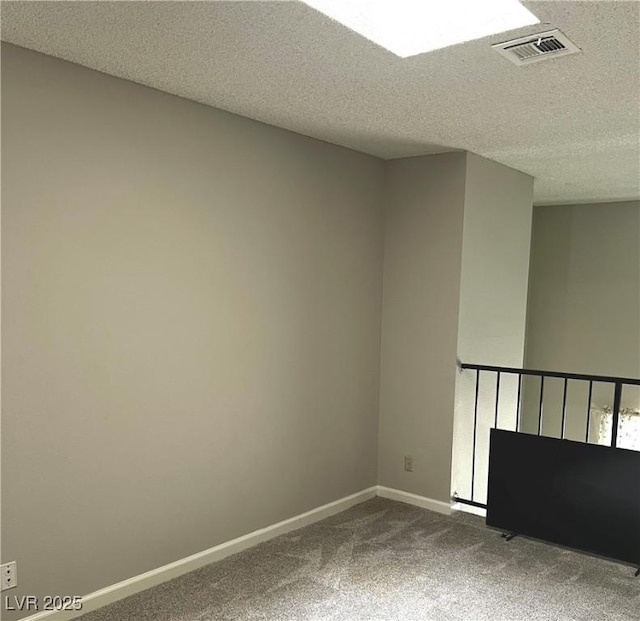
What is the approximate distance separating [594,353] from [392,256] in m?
2.75

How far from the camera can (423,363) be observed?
4.14 m

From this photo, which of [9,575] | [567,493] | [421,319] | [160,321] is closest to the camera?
[9,575]

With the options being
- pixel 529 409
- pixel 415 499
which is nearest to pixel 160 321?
pixel 415 499

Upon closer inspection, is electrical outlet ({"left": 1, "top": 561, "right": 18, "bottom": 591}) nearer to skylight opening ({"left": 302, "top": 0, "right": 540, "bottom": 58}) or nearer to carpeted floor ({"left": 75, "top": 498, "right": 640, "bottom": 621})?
carpeted floor ({"left": 75, "top": 498, "right": 640, "bottom": 621})

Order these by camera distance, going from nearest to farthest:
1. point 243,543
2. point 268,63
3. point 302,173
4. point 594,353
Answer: point 268,63 → point 243,543 → point 302,173 → point 594,353

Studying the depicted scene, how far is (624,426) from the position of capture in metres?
5.93

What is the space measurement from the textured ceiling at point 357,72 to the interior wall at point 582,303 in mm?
2175

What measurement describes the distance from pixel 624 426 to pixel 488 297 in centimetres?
263

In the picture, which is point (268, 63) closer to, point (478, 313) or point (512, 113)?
point (512, 113)

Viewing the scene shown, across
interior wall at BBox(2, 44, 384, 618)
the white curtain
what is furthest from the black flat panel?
the white curtain

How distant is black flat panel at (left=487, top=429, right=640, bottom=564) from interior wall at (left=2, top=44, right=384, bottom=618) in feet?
2.72

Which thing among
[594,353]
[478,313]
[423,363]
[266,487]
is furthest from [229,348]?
[594,353]

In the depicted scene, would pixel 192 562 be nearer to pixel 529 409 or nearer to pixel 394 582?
pixel 394 582

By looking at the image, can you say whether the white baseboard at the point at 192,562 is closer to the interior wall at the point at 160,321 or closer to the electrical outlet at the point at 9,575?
the interior wall at the point at 160,321
